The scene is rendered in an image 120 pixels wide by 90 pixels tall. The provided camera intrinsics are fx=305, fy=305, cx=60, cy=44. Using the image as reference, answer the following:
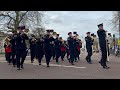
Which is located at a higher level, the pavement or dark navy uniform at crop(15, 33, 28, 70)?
dark navy uniform at crop(15, 33, 28, 70)

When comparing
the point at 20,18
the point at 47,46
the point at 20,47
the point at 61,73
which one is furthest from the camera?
the point at 20,18

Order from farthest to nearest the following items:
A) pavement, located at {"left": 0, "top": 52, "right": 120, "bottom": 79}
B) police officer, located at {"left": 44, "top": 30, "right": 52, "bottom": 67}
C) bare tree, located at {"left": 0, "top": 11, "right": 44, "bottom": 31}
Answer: bare tree, located at {"left": 0, "top": 11, "right": 44, "bottom": 31} → police officer, located at {"left": 44, "top": 30, "right": 52, "bottom": 67} → pavement, located at {"left": 0, "top": 52, "right": 120, "bottom": 79}

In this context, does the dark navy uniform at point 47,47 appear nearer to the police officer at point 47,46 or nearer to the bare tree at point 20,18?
the police officer at point 47,46

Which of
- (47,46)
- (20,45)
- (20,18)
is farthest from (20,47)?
(20,18)

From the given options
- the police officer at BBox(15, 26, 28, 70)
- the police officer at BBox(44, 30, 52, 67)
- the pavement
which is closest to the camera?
the pavement

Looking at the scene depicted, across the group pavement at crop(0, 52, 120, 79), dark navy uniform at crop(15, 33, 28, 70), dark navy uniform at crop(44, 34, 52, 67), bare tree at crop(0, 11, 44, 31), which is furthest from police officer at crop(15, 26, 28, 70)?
bare tree at crop(0, 11, 44, 31)

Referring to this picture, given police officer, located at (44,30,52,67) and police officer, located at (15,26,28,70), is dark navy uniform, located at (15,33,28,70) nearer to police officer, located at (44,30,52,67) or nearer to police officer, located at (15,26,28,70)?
police officer, located at (15,26,28,70)

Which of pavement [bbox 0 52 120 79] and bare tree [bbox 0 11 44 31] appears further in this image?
bare tree [bbox 0 11 44 31]

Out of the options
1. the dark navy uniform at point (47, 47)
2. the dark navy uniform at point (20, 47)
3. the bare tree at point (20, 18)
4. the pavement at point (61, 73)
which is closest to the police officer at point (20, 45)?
the dark navy uniform at point (20, 47)

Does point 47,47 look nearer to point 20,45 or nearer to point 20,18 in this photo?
point 20,45
